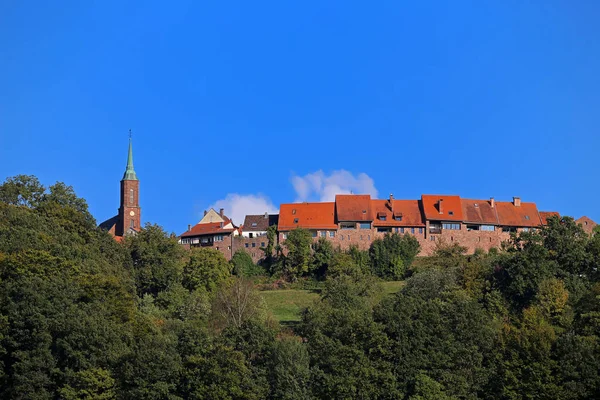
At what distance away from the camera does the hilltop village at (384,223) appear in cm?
9506

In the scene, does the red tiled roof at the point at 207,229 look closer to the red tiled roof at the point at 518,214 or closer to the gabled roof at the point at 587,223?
the red tiled roof at the point at 518,214

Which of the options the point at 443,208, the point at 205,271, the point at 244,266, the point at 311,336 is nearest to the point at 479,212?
the point at 443,208

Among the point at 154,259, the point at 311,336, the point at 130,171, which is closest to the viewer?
the point at 311,336

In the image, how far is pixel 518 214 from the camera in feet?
325

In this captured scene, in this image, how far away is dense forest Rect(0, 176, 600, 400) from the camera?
2290 inches

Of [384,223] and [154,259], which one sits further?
[384,223]

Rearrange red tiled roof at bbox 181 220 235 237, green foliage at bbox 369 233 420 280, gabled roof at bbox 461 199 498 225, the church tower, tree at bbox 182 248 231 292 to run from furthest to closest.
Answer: the church tower, red tiled roof at bbox 181 220 235 237, gabled roof at bbox 461 199 498 225, green foliage at bbox 369 233 420 280, tree at bbox 182 248 231 292

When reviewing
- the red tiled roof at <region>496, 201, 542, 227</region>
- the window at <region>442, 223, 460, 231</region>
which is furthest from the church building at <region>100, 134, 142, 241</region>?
the red tiled roof at <region>496, 201, 542, 227</region>

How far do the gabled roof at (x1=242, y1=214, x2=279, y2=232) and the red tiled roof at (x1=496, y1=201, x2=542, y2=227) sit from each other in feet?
64.5

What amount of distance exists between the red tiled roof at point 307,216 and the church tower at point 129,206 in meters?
23.8

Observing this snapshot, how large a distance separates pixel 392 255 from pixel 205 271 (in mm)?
16190

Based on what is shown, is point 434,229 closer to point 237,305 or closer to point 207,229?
point 207,229

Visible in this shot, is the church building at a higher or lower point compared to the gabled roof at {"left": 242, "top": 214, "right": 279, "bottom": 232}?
higher

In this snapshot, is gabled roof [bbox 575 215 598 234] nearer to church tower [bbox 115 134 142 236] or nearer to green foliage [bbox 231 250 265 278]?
green foliage [bbox 231 250 265 278]
